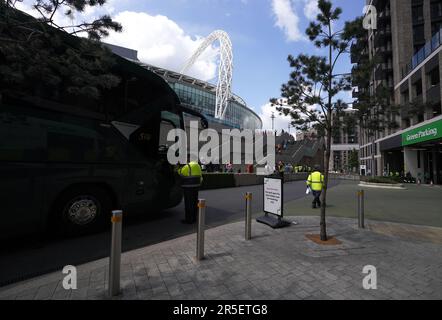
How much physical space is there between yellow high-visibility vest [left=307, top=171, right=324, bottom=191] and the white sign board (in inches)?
159

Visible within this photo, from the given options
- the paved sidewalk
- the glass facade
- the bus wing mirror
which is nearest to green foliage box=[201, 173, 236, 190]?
the bus wing mirror

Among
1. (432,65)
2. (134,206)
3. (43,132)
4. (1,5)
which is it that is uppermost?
(432,65)

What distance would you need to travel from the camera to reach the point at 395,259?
14.7 feet

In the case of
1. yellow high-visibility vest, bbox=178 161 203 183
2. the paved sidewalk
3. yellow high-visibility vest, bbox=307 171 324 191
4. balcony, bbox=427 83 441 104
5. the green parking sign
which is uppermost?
A: balcony, bbox=427 83 441 104

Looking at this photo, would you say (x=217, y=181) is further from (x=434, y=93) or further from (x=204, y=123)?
(x=434, y=93)

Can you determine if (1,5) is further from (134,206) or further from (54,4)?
(134,206)

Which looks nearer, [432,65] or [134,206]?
[134,206]

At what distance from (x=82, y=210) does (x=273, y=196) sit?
14.9 ft

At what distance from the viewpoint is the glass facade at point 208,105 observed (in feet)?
213

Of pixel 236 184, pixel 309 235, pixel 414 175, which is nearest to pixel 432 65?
pixel 414 175

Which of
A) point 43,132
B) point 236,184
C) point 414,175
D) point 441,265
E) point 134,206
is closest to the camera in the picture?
point 441,265

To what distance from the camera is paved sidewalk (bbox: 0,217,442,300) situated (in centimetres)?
322

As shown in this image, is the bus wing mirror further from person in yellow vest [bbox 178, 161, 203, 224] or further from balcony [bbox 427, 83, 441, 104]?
balcony [bbox 427, 83, 441, 104]
